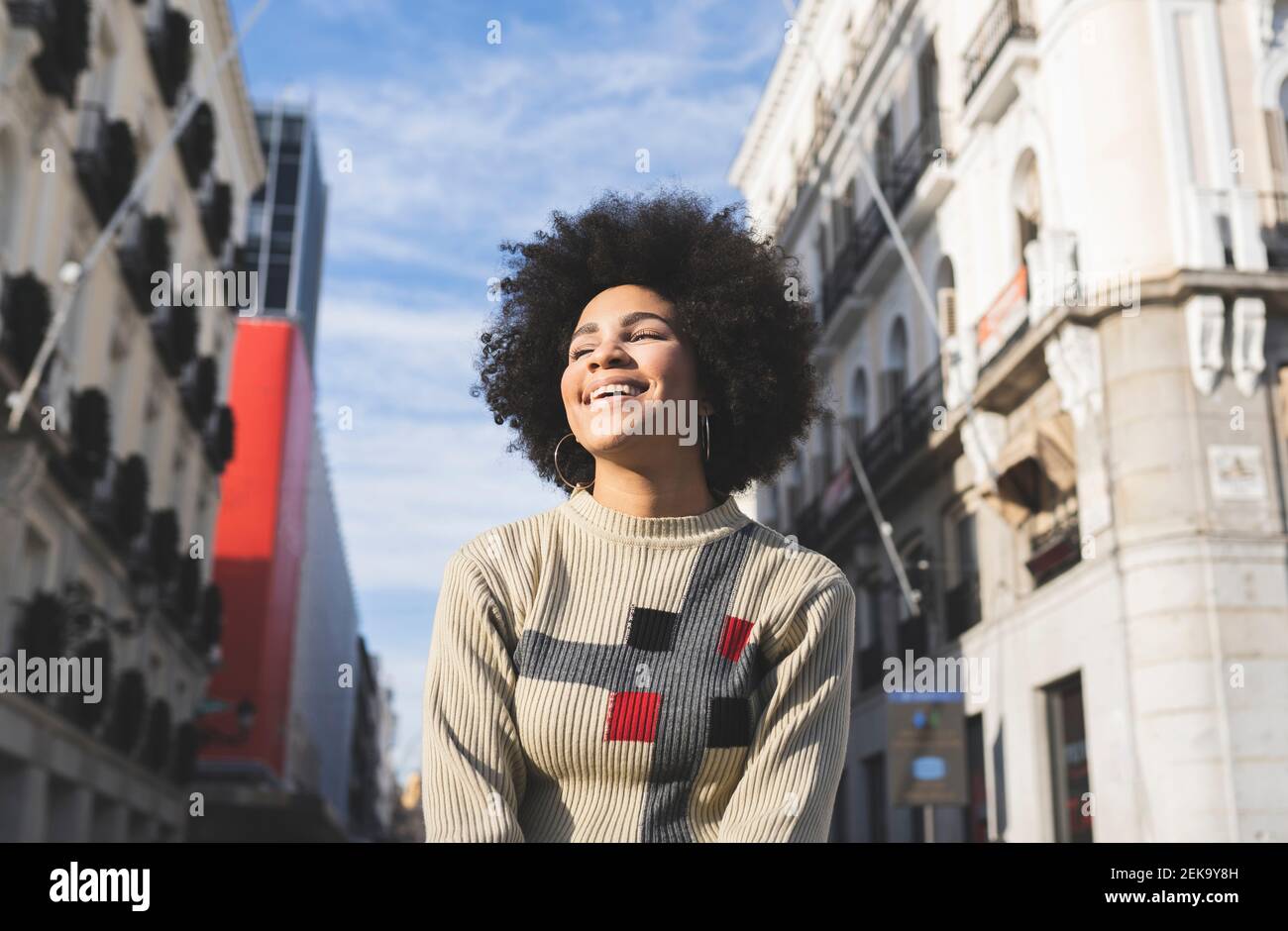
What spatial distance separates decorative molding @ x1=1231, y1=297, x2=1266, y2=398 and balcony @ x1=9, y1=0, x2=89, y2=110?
14.8m

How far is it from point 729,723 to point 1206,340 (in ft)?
51.9

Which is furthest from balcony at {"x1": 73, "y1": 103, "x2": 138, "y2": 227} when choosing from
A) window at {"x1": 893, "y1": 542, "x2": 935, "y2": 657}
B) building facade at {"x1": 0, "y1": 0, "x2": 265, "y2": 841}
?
window at {"x1": 893, "y1": 542, "x2": 935, "y2": 657}

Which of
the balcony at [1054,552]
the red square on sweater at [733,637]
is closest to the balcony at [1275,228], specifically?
the balcony at [1054,552]

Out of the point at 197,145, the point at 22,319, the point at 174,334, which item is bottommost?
the point at 22,319

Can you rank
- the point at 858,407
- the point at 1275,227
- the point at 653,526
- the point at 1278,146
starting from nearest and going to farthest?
the point at 653,526 < the point at 1275,227 < the point at 1278,146 < the point at 858,407

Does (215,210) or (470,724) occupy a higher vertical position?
(215,210)

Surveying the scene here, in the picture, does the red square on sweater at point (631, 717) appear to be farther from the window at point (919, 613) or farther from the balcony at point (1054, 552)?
the window at point (919, 613)

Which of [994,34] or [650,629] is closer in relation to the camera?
[650,629]

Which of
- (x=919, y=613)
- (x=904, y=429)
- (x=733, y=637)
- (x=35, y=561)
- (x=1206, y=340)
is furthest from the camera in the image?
(x=904, y=429)

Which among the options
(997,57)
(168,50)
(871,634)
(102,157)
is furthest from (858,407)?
(102,157)

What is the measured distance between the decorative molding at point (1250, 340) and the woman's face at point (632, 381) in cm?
1562

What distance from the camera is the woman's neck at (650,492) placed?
9.23 feet

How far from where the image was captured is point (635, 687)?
2549mm

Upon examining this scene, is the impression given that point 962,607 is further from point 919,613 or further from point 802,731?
point 802,731
